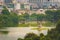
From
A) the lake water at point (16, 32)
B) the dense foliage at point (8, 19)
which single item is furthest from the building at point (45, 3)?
the lake water at point (16, 32)

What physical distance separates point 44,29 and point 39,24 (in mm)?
159

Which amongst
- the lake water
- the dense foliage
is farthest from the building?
the lake water

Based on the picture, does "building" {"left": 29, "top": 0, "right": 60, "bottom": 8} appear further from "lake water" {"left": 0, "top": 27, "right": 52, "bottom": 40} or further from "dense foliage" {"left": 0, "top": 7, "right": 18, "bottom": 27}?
"lake water" {"left": 0, "top": 27, "right": 52, "bottom": 40}

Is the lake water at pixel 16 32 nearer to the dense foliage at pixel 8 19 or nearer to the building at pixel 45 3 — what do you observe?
the dense foliage at pixel 8 19

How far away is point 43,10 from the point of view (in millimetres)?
6590

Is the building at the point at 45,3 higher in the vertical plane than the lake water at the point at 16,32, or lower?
higher

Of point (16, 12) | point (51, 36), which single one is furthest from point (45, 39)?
point (16, 12)

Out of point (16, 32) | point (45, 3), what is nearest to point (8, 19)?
point (16, 32)

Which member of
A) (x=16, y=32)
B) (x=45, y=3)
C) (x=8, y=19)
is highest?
(x=45, y=3)

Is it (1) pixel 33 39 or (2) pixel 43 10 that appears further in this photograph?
(2) pixel 43 10

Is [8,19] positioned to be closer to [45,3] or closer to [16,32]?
[16,32]

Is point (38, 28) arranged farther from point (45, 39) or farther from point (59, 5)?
point (45, 39)

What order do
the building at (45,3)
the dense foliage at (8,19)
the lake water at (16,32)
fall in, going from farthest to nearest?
the building at (45,3) → the dense foliage at (8,19) → the lake water at (16,32)

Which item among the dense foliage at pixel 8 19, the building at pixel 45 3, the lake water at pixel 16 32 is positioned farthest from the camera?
the building at pixel 45 3
